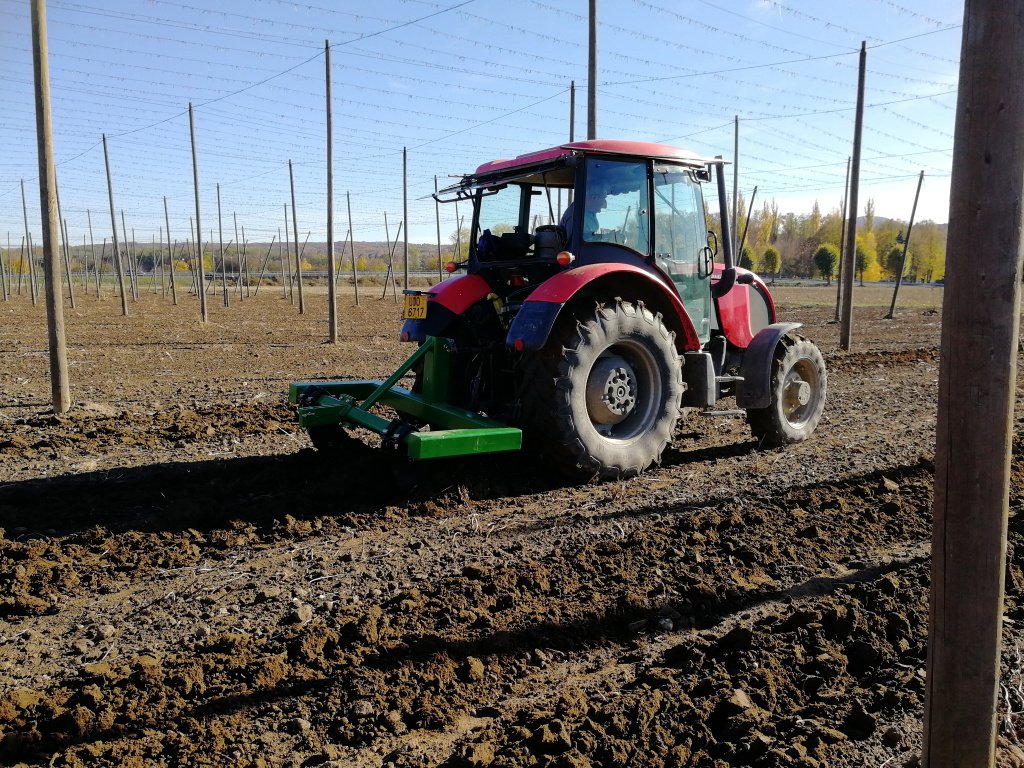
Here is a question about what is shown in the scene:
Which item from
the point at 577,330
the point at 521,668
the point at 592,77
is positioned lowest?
the point at 521,668

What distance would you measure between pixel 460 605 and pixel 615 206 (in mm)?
3337

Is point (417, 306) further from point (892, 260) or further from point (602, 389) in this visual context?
point (892, 260)

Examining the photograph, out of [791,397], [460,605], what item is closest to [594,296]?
[791,397]

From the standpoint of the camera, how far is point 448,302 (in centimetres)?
621

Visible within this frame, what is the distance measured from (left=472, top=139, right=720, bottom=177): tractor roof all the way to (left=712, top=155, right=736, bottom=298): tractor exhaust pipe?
21 cm

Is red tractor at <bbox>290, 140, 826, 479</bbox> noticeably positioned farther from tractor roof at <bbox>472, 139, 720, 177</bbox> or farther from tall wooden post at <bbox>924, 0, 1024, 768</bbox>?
tall wooden post at <bbox>924, 0, 1024, 768</bbox>

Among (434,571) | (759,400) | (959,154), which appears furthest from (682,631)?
(759,400)

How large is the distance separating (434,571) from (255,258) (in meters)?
98.9

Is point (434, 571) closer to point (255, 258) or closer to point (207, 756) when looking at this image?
point (207, 756)

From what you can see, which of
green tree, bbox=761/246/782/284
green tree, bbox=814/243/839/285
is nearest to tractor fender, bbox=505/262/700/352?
green tree, bbox=814/243/839/285

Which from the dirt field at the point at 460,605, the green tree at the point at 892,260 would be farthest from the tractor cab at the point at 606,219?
the green tree at the point at 892,260

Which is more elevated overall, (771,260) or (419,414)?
(771,260)

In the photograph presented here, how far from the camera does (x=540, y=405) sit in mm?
5520

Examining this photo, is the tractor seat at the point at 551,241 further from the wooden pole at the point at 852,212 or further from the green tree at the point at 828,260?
the green tree at the point at 828,260
